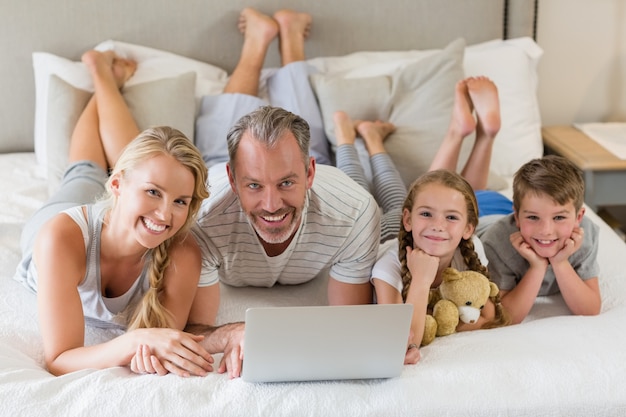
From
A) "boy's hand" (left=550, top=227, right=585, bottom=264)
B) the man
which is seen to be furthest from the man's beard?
"boy's hand" (left=550, top=227, right=585, bottom=264)

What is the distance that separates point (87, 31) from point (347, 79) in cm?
93

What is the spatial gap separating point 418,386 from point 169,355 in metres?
0.47

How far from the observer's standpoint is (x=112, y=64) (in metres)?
2.65

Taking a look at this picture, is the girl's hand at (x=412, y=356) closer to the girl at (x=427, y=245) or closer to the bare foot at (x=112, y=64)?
the girl at (x=427, y=245)

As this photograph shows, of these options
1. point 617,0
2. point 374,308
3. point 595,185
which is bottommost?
point 595,185

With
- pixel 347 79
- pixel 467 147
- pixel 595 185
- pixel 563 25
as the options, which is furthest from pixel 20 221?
pixel 563 25

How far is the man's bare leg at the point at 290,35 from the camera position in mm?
2779

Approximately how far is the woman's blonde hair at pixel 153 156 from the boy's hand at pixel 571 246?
2.65ft

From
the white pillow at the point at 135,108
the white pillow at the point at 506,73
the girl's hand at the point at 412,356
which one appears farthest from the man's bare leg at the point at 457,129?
the girl's hand at the point at 412,356

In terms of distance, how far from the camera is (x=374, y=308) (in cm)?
139

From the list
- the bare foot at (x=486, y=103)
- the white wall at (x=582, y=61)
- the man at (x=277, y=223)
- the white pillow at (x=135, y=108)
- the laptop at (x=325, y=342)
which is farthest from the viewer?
the white wall at (x=582, y=61)

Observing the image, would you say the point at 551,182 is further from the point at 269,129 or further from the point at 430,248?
the point at 269,129

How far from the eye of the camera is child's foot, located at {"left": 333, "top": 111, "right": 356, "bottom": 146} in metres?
2.54

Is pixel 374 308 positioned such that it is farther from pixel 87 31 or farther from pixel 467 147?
pixel 87 31
